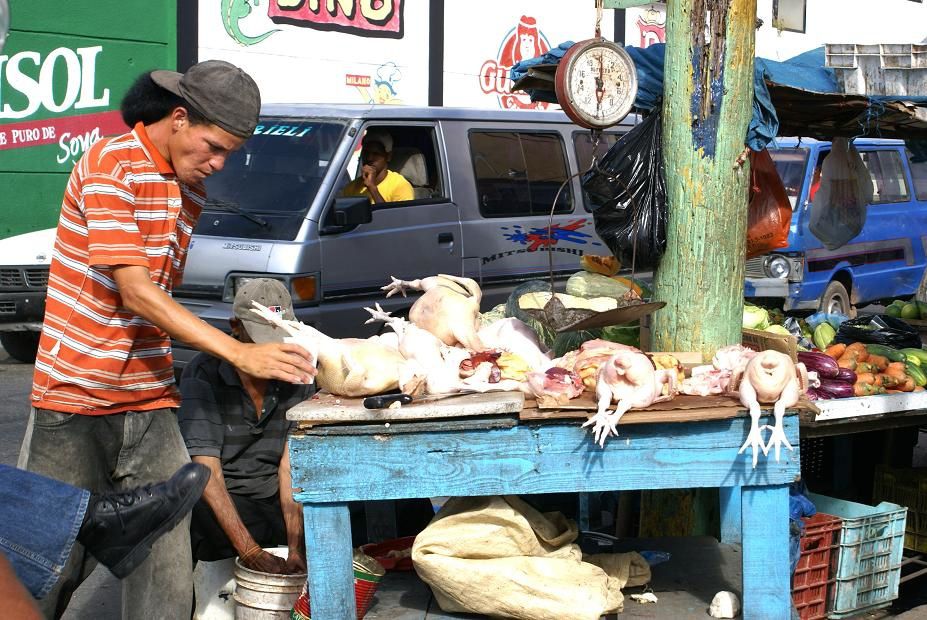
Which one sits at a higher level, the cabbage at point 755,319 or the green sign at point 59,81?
the green sign at point 59,81

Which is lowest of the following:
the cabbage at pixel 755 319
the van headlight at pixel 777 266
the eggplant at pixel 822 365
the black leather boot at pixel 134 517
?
the van headlight at pixel 777 266

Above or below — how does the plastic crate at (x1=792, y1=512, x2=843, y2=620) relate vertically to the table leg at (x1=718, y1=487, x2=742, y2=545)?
below

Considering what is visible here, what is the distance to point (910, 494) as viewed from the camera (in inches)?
191

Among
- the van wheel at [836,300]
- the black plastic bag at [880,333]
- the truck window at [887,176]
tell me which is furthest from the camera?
the truck window at [887,176]

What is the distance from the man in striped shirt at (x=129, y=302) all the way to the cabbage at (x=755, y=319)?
2706 mm

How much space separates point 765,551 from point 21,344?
7.71 metres

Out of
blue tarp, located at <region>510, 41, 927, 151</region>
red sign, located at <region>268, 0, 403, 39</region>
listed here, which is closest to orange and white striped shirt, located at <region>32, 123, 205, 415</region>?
blue tarp, located at <region>510, 41, 927, 151</region>

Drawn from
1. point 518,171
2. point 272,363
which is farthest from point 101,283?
point 518,171

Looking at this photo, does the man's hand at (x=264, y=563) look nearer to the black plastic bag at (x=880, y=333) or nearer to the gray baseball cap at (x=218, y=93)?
the gray baseball cap at (x=218, y=93)

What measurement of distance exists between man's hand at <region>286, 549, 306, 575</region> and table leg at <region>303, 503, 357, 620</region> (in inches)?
18.5

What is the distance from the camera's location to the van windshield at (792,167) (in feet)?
34.6

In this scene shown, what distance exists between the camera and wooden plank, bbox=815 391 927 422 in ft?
13.1

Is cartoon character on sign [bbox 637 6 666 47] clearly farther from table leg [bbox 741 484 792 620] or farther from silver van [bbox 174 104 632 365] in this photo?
table leg [bbox 741 484 792 620]

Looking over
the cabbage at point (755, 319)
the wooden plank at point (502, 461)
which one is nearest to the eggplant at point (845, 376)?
the cabbage at point (755, 319)
